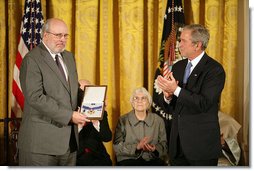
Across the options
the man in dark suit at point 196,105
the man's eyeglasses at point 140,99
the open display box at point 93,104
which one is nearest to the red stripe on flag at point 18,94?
the open display box at point 93,104

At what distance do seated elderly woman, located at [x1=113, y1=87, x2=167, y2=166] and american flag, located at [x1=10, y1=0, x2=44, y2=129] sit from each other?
2.61 ft

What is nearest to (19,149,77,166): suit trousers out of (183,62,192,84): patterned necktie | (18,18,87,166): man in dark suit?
(18,18,87,166): man in dark suit

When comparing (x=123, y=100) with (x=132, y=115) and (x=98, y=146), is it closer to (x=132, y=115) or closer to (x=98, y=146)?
(x=132, y=115)

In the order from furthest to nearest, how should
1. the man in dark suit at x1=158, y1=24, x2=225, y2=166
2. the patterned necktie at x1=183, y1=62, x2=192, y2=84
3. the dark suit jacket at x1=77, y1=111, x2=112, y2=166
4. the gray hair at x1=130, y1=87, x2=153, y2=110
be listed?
1. the gray hair at x1=130, y1=87, x2=153, y2=110
2. the dark suit jacket at x1=77, y1=111, x2=112, y2=166
3. the patterned necktie at x1=183, y1=62, x2=192, y2=84
4. the man in dark suit at x1=158, y1=24, x2=225, y2=166

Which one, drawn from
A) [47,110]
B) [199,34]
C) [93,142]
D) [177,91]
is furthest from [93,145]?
[199,34]

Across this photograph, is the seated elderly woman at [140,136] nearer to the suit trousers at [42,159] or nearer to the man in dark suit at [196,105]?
the man in dark suit at [196,105]

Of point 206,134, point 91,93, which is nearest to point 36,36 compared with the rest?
point 91,93

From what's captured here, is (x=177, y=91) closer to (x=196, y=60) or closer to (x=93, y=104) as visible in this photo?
(x=196, y=60)

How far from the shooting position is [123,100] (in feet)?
10.2

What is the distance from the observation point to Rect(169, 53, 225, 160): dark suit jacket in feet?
8.79

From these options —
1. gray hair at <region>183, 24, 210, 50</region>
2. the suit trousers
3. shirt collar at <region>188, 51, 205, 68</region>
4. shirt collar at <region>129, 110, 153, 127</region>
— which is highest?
gray hair at <region>183, 24, 210, 50</region>

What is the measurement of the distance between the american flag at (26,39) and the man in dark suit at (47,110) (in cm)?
36

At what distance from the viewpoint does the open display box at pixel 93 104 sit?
104 inches

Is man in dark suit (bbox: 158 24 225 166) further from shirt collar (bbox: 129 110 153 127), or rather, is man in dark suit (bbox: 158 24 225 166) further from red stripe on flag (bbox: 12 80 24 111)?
red stripe on flag (bbox: 12 80 24 111)
